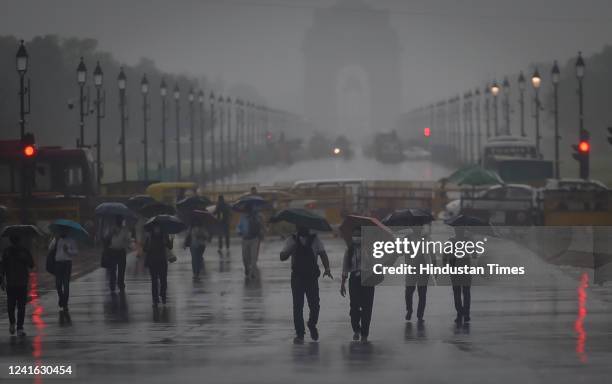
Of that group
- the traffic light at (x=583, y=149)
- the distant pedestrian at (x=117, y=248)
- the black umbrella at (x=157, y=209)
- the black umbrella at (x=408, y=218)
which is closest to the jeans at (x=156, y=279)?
the distant pedestrian at (x=117, y=248)

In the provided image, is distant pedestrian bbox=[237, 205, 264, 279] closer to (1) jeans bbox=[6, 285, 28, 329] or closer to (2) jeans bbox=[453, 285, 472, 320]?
(2) jeans bbox=[453, 285, 472, 320]

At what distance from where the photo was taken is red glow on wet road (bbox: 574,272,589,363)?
1737 cm

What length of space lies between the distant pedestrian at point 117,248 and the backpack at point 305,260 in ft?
24.0

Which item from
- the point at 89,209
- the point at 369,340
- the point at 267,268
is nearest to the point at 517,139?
the point at 89,209

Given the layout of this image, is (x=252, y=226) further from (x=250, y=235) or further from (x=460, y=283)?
(x=460, y=283)

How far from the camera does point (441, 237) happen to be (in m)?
41.2

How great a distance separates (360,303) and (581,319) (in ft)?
12.6

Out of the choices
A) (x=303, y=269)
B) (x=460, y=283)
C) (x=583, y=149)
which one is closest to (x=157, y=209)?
(x=460, y=283)

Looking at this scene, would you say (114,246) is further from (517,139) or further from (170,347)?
(517,139)

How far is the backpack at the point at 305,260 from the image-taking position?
746 inches

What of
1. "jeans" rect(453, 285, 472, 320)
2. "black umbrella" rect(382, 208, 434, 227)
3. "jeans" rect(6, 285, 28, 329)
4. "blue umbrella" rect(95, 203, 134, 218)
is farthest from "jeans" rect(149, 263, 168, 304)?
"jeans" rect(453, 285, 472, 320)

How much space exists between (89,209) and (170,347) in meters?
24.5

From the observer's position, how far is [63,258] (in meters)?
22.7

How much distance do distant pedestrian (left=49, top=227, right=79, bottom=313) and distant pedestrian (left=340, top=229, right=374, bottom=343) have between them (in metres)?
5.41
